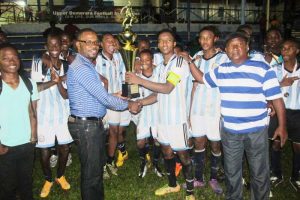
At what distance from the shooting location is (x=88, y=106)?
13.6 feet

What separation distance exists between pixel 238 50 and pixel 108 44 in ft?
8.80

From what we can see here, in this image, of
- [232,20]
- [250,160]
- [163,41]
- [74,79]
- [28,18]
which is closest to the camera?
[74,79]

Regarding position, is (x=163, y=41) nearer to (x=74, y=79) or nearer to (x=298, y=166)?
(x=74, y=79)

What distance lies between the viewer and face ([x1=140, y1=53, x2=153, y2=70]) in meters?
5.58

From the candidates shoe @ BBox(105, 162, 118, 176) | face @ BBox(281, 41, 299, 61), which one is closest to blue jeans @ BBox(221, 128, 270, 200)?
face @ BBox(281, 41, 299, 61)

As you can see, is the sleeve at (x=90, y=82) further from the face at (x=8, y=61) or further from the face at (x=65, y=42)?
the face at (x=65, y=42)

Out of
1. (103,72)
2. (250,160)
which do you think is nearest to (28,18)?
(103,72)

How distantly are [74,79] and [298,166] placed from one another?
396 centimetres

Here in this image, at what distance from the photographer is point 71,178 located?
6.17 metres

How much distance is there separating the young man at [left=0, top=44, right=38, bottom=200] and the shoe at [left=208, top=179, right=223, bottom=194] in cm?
295

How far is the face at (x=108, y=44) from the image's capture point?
5.97 metres

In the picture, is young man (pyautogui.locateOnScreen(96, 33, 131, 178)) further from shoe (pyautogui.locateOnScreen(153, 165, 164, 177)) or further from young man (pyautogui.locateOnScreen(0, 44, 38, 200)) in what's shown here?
young man (pyautogui.locateOnScreen(0, 44, 38, 200))

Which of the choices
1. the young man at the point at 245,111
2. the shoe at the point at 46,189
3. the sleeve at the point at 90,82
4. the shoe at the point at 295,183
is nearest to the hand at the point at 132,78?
the sleeve at the point at 90,82

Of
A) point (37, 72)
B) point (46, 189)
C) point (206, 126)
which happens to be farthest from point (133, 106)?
point (46, 189)
